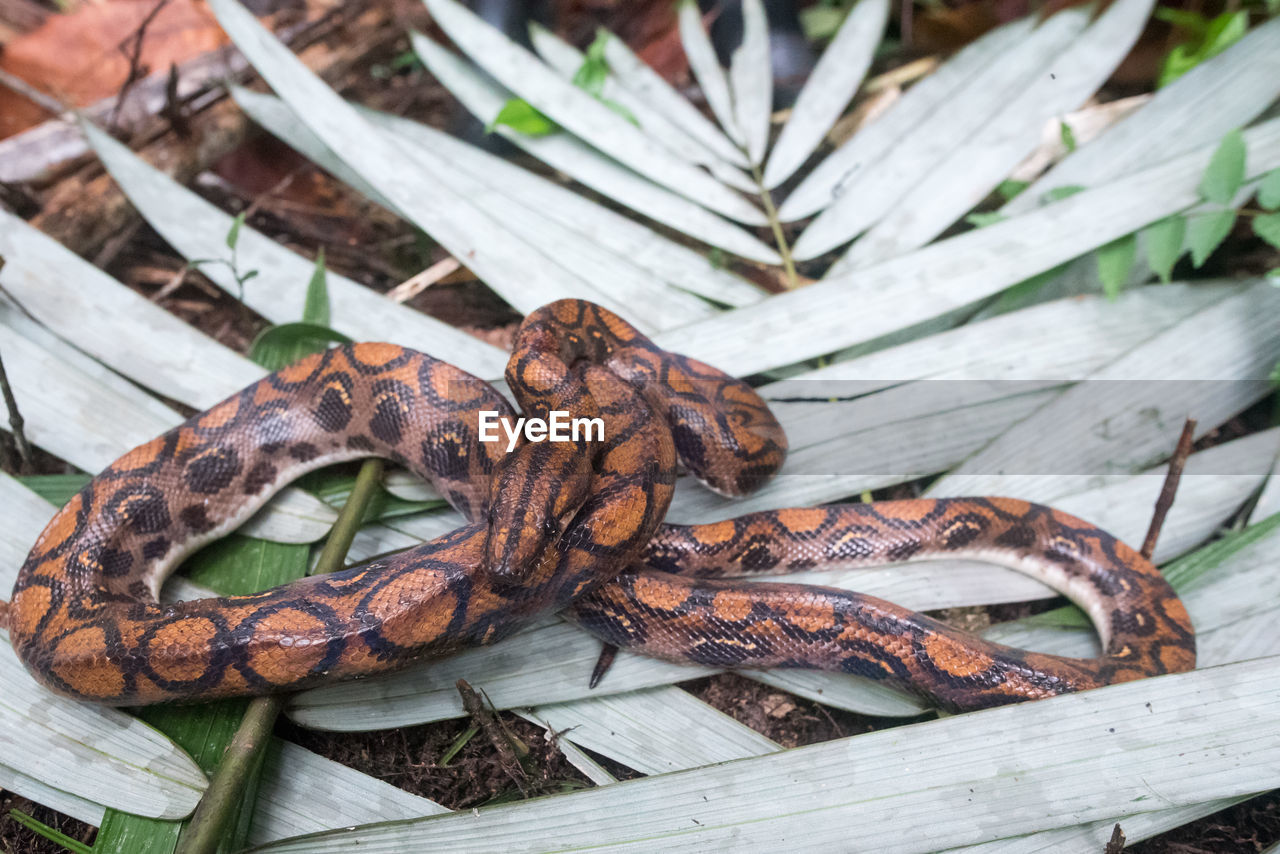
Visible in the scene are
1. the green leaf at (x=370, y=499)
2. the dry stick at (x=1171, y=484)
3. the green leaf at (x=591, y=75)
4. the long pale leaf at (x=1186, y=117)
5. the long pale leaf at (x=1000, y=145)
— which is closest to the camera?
the dry stick at (x=1171, y=484)

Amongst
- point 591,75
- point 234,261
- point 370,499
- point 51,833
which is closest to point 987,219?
point 591,75

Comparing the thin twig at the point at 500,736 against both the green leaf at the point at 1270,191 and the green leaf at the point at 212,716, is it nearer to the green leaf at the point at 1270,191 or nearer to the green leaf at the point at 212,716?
the green leaf at the point at 212,716

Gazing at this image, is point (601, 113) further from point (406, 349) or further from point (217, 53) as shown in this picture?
point (217, 53)

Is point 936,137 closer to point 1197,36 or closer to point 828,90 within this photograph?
point 828,90

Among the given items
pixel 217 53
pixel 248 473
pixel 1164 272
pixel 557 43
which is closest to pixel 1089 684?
pixel 1164 272

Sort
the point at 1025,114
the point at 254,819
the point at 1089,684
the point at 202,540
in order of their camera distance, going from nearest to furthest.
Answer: the point at 254,819 → the point at 1089,684 → the point at 202,540 → the point at 1025,114

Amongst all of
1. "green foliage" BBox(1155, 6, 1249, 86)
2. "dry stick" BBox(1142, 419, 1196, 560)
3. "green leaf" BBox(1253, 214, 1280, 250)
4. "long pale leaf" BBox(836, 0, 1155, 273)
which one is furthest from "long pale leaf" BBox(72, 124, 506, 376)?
"green foliage" BBox(1155, 6, 1249, 86)

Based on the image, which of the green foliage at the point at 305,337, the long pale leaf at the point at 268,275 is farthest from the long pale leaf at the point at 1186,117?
the green foliage at the point at 305,337
